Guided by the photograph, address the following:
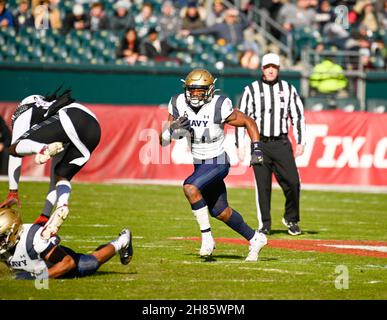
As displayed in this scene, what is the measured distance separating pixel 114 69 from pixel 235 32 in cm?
276

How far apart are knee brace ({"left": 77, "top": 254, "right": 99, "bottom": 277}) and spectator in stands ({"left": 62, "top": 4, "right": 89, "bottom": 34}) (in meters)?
13.7

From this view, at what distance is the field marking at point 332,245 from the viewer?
999cm

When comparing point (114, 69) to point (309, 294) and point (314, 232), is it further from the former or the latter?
point (309, 294)

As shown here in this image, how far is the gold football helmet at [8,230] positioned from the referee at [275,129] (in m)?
4.52

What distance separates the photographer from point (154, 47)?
21.0 meters

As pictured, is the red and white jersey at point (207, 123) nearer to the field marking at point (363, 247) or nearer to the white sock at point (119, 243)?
the white sock at point (119, 243)

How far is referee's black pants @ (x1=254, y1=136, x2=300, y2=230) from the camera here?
11.6 meters

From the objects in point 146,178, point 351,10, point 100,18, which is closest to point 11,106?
point 146,178

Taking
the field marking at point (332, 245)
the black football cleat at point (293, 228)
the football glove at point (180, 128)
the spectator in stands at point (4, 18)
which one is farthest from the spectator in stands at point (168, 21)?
the football glove at point (180, 128)

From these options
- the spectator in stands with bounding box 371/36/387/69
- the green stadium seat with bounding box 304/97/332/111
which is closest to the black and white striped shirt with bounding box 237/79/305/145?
the green stadium seat with bounding box 304/97/332/111

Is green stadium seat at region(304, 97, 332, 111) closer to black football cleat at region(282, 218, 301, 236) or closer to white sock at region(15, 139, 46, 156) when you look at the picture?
black football cleat at region(282, 218, 301, 236)

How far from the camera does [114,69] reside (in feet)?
68.2

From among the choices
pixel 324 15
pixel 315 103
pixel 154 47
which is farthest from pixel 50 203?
pixel 324 15

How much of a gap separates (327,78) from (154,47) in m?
3.48
